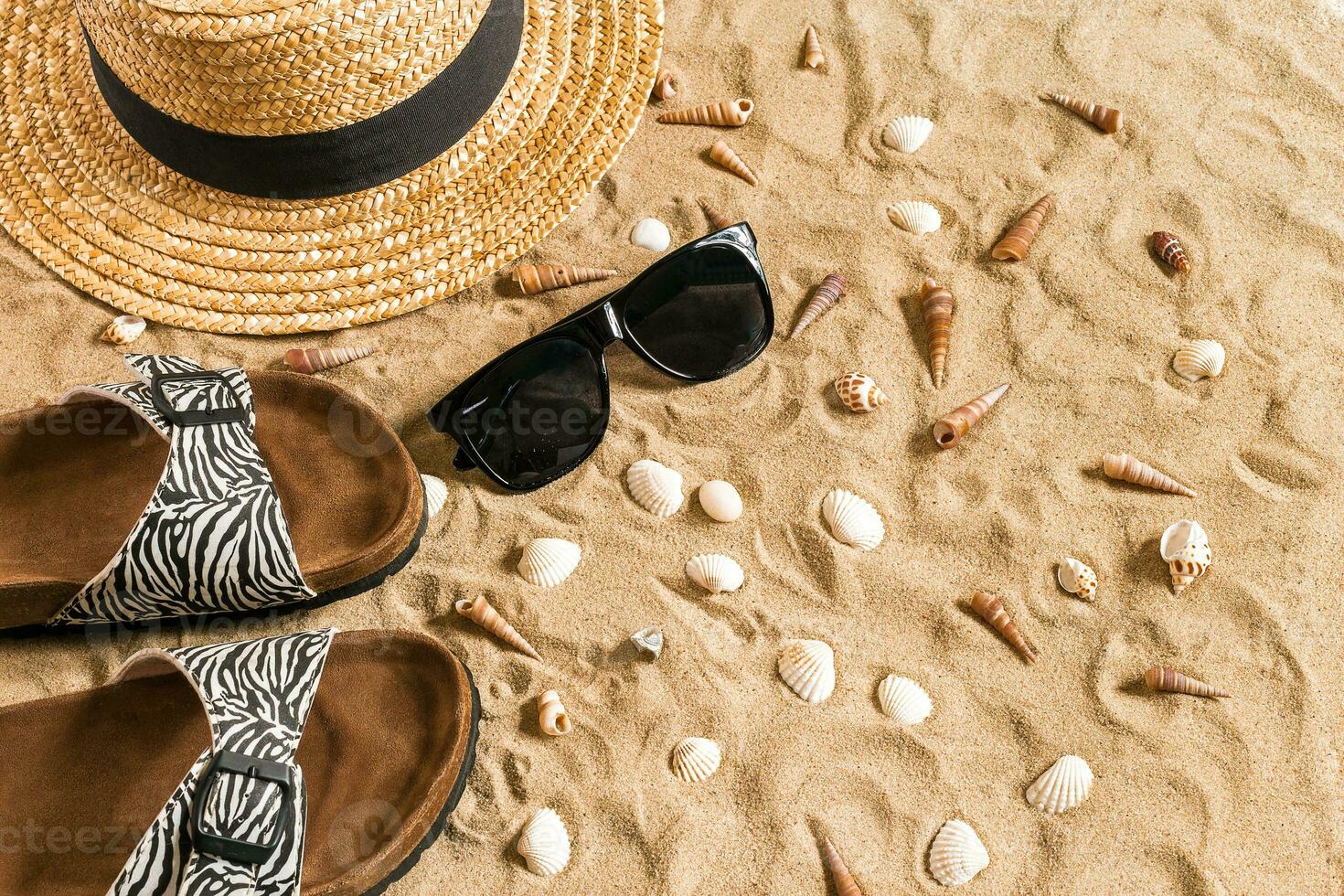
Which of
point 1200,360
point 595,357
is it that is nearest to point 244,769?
point 595,357

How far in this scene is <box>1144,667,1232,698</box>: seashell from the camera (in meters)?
1.69

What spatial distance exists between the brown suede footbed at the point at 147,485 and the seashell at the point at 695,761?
2.02ft

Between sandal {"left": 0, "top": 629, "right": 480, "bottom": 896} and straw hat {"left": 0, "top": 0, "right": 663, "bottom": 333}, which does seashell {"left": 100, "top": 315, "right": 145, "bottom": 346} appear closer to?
straw hat {"left": 0, "top": 0, "right": 663, "bottom": 333}

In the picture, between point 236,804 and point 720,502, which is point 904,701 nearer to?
point 720,502

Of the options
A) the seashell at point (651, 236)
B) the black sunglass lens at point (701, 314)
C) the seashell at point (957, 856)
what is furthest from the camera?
the seashell at point (651, 236)

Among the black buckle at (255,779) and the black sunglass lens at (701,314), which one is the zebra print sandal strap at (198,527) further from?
the black sunglass lens at (701,314)

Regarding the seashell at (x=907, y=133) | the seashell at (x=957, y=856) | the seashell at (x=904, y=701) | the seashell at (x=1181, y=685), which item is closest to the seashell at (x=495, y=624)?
the seashell at (x=904, y=701)

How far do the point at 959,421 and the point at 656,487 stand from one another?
597mm

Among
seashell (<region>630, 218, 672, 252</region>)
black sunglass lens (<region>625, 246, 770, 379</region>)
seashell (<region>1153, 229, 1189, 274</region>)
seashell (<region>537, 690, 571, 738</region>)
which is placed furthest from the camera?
seashell (<region>630, 218, 672, 252</region>)

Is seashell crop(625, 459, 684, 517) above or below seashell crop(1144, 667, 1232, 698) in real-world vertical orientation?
above

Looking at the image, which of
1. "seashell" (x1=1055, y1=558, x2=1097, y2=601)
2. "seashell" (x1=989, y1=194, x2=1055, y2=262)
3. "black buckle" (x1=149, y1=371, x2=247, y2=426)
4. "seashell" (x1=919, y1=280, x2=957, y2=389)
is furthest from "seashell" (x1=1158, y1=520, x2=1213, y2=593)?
"black buckle" (x1=149, y1=371, x2=247, y2=426)

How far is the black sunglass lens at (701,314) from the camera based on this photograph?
193 cm

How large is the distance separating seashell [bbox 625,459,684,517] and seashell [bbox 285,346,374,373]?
0.63 metres

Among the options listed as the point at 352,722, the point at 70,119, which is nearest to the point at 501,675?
the point at 352,722
